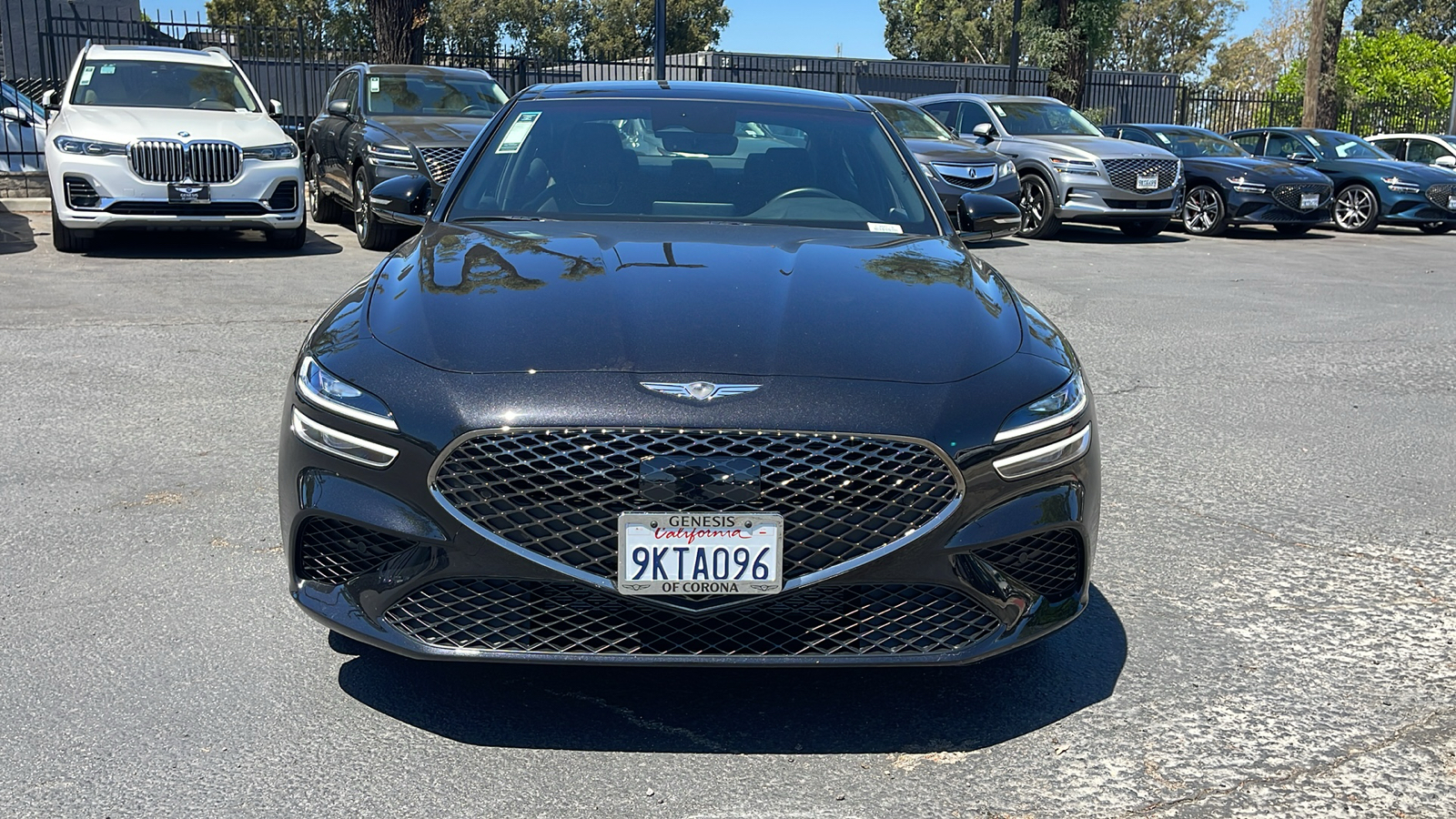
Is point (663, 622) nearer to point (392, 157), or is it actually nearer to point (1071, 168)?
point (392, 157)

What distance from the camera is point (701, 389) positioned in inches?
114

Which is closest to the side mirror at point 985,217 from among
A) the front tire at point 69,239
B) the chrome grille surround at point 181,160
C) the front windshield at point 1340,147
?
the chrome grille surround at point 181,160

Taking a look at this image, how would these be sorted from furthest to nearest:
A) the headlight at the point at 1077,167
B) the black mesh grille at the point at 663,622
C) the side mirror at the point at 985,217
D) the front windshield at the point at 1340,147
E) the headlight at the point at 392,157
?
the front windshield at the point at 1340,147 < the headlight at the point at 1077,167 < the headlight at the point at 392,157 < the side mirror at the point at 985,217 < the black mesh grille at the point at 663,622

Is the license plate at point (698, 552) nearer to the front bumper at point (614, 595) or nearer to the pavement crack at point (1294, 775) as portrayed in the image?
the front bumper at point (614, 595)

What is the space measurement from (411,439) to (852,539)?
97cm

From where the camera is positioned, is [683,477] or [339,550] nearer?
[683,477]

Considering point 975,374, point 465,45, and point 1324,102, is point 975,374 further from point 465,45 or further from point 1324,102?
point 1324,102

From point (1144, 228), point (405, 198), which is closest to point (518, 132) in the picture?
point (405, 198)

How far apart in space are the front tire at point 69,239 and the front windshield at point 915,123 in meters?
8.54

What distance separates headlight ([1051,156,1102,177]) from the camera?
15683 mm

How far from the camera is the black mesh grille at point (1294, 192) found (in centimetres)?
1738

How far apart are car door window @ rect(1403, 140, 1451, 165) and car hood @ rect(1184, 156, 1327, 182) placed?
4.81 m

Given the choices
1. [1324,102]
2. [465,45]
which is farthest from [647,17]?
[465,45]

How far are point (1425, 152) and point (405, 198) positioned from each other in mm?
21259
